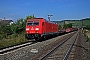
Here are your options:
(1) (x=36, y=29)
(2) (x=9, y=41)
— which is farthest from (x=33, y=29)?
(2) (x=9, y=41)

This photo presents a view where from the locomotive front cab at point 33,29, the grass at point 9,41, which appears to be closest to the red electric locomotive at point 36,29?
the locomotive front cab at point 33,29

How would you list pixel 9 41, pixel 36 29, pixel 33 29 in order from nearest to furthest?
1. pixel 9 41
2. pixel 36 29
3. pixel 33 29

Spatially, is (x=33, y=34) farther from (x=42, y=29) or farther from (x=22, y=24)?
(x=22, y=24)

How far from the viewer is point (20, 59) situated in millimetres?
12141

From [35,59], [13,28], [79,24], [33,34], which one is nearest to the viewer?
[35,59]

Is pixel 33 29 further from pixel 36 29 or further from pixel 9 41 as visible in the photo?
pixel 9 41

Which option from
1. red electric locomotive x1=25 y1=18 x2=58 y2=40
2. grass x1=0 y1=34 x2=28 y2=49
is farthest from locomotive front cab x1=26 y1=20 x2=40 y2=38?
grass x1=0 y1=34 x2=28 y2=49

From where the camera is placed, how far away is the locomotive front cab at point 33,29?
27.3 meters

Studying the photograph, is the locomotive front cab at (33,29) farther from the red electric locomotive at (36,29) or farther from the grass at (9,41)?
the grass at (9,41)

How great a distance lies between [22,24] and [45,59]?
3683 centimetres

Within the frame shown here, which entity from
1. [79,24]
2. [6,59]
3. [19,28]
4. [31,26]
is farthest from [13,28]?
[79,24]

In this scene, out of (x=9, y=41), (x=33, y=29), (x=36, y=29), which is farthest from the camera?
(x=33, y=29)

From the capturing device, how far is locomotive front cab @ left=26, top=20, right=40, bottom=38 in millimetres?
27255

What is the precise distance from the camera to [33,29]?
91.1 ft
